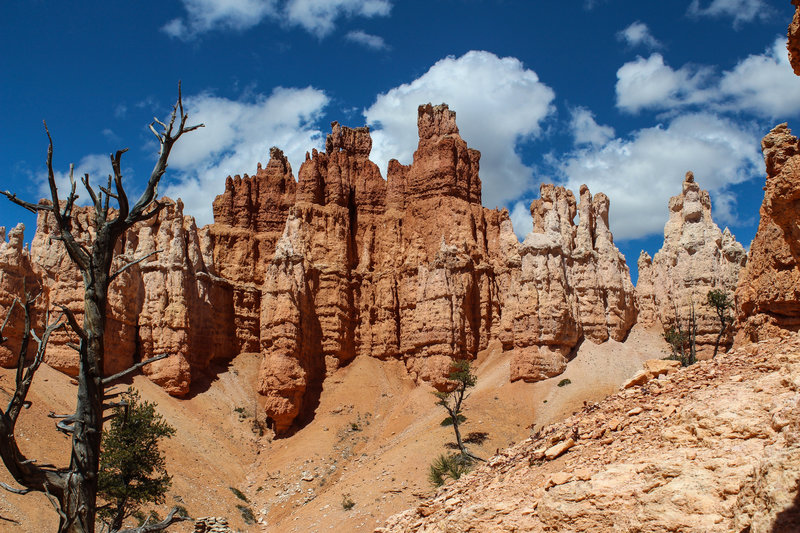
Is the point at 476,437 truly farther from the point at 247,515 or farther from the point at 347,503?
the point at 247,515

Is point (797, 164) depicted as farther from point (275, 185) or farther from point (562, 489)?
point (275, 185)

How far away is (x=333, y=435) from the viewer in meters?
46.8

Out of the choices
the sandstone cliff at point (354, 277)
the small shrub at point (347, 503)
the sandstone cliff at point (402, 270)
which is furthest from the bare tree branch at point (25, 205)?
the sandstone cliff at point (402, 270)

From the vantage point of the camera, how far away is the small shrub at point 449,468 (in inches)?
1225

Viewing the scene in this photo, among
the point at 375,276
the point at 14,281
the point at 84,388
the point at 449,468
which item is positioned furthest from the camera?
the point at 375,276

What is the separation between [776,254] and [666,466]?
780cm

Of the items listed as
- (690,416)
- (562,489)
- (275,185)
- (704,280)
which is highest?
(275,185)

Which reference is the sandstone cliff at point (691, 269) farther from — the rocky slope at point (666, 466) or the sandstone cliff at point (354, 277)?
the rocky slope at point (666, 466)

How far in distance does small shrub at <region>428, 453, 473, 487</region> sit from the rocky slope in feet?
60.3

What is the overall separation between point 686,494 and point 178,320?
47.6 metres

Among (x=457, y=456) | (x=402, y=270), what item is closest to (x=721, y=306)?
(x=457, y=456)

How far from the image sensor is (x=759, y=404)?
8664mm

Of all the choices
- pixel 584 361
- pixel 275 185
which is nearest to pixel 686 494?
pixel 584 361

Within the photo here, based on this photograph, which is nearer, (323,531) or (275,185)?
(323,531)
